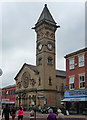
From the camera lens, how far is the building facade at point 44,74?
159 ft

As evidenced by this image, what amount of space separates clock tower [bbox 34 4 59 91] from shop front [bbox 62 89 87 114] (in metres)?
14.2

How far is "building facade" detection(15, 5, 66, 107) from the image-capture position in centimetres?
4859

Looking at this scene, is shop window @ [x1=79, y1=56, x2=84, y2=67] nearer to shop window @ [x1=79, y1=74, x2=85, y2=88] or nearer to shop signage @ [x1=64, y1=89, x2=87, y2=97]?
shop window @ [x1=79, y1=74, x2=85, y2=88]

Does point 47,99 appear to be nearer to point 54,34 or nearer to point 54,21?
point 54,34

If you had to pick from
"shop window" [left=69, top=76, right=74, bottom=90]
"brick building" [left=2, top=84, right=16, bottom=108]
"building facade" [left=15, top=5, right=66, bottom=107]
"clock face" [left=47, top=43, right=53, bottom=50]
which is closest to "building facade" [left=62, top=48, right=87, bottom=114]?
"shop window" [left=69, top=76, right=74, bottom=90]

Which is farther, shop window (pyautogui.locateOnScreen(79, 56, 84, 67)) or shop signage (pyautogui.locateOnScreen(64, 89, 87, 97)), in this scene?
shop window (pyautogui.locateOnScreen(79, 56, 84, 67))

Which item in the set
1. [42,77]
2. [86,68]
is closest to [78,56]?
[86,68]

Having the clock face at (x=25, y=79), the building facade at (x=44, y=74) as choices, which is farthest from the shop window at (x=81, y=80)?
the clock face at (x=25, y=79)

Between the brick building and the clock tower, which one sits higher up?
the clock tower

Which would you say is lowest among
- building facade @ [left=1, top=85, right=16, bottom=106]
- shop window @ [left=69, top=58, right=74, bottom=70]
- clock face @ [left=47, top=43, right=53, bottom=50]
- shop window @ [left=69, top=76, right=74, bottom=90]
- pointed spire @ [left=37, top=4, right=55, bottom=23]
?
building facade @ [left=1, top=85, right=16, bottom=106]

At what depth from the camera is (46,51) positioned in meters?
50.5

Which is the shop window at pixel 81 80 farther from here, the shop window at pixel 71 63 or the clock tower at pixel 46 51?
the clock tower at pixel 46 51

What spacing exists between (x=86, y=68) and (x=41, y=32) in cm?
2358

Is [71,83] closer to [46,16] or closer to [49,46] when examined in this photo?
[49,46]
